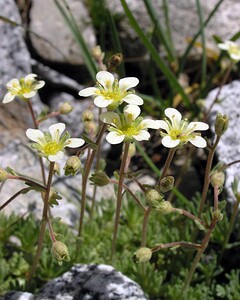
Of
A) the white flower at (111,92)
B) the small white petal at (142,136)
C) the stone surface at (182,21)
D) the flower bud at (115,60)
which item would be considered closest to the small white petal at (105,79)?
the white flower at (111,92)

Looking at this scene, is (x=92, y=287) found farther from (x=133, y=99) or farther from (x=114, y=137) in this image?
A: (x=133, y=99)

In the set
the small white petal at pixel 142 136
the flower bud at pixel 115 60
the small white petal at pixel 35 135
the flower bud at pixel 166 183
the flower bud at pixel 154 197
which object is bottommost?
the flower bud at pixel 154 197

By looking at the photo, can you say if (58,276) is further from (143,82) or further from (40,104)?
(143,82)

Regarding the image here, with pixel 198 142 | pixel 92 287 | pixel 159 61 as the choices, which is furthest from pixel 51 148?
pixel 159 61

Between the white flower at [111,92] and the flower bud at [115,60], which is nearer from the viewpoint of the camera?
the white flower at [111,92]

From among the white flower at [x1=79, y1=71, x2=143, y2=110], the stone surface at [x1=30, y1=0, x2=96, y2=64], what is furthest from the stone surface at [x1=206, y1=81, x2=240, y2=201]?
the stone surface at [x1=30, y1=0, x2=96, y2=64]

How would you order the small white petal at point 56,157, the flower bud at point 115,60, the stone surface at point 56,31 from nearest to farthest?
the small white petal at point 56,157 < the flower bud at point 115,60 < the stone surface at point 56,31

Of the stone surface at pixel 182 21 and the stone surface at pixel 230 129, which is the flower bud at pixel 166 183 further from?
the stone surface at pixel 182 21
